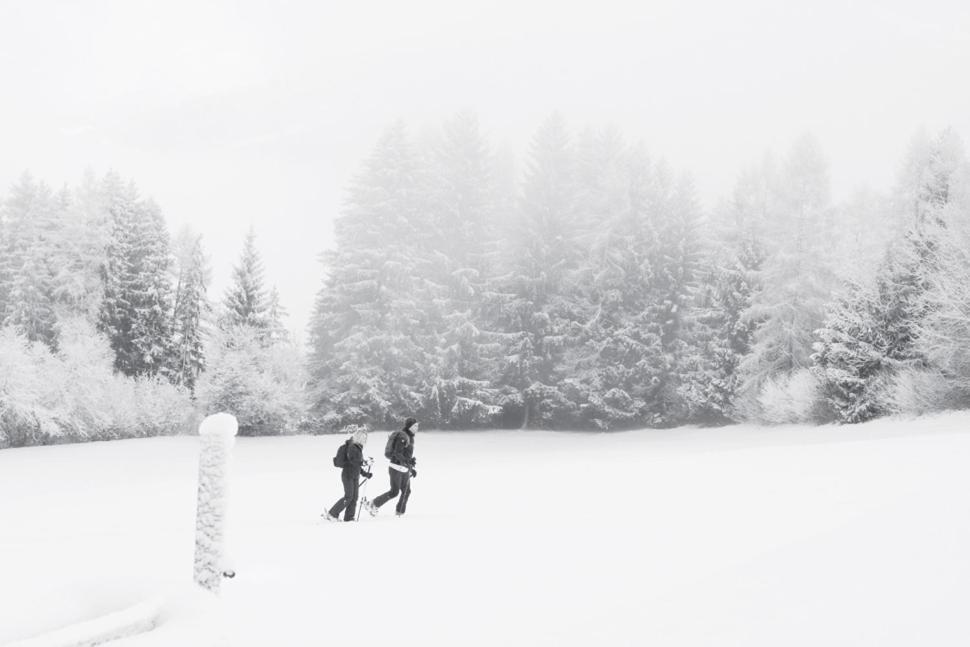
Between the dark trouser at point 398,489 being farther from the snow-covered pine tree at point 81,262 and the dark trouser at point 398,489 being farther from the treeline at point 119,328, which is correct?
the snow-covered pine tree at point 81,262

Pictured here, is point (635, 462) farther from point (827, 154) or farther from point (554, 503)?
point (827, 154)

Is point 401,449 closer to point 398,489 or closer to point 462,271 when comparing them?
point 398,489

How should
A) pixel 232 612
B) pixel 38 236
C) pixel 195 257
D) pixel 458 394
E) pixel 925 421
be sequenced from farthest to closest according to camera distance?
1. pixel 195 257
2. pixel 38 236
3. pixel 458 394
4. pixel 925 421
5. pixel 232 612

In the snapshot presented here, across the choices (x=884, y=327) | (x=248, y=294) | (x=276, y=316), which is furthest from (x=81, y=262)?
(x=884, y=327)

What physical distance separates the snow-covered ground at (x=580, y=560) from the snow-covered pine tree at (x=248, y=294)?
76.9 ft

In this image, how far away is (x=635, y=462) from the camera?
65.6 ft

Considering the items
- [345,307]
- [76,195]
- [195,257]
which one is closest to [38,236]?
[76,195]

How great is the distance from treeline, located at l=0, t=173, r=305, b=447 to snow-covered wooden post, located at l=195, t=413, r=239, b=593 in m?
28.0

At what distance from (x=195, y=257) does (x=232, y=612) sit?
45769 millimetres

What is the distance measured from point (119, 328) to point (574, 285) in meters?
25.1

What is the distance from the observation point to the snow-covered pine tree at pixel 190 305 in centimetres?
4759

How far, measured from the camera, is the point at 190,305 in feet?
161

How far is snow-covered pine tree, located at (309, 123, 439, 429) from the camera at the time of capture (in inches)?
1328

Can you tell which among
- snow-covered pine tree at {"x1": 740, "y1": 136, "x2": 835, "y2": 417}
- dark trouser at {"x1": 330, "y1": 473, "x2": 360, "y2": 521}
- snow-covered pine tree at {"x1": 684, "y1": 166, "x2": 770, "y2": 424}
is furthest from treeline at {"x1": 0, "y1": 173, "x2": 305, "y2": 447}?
dark trouser at {"x1": 330, "y1": 473, "x2": 360, "y2": 521}
